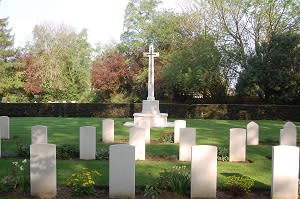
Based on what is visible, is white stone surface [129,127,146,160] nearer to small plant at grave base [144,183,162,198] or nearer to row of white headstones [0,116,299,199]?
small plant at grave base [144,183,162,198]

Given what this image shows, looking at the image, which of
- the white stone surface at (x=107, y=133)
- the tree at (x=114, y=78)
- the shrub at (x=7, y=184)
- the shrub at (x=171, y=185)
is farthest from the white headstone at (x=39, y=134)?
the tree at (x=114, y=78)

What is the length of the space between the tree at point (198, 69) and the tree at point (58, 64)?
17.5 meters

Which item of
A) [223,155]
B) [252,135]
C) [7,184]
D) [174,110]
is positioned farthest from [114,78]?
[7,184]

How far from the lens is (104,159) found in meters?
11.7

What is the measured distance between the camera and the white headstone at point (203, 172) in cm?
781

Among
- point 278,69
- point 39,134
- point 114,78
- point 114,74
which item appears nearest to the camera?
point 39,134

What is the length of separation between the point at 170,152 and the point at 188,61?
2441 centimetres

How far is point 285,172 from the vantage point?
7754 mm

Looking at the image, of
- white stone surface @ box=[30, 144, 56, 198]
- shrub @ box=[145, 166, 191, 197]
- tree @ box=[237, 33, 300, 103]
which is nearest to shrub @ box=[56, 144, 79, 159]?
white stone surface @ box=[30, 144, 56, 198]

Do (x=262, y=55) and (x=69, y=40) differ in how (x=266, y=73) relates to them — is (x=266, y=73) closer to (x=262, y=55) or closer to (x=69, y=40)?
(x=262, y=55)

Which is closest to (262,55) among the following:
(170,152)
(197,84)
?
(197,84)

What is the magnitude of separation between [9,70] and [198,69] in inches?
979

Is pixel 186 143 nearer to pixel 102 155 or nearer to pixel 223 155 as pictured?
pixel 223 155

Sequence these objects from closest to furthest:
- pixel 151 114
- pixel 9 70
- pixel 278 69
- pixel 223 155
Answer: pixel 223 155, pixel 151 114, pixel 278 69, pixel 9 70
